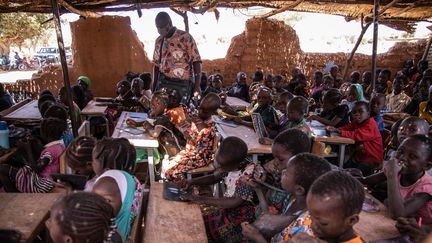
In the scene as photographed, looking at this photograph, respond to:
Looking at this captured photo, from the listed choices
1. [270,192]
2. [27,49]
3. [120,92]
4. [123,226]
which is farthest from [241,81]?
[27,49]

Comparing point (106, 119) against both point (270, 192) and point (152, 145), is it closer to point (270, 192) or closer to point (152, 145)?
point (152, 145)

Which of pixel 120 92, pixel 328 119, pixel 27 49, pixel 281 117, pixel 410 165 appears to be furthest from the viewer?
pixel 27 49

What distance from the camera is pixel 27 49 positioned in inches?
1059

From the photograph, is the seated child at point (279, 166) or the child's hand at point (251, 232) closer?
the child's hand at point (251, 232)

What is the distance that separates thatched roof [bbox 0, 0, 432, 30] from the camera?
6.40m

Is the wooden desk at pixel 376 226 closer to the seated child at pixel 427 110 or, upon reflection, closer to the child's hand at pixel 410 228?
the child's hand at pixel 410 228

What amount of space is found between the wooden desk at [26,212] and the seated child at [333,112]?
3495 mm

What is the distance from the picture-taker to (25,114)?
5.20m

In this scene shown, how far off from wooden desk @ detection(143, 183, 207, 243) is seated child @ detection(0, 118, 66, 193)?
774 mm

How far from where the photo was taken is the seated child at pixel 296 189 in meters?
1.98

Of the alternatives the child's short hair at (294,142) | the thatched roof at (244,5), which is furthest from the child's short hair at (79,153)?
the thatched roof at (244,5)

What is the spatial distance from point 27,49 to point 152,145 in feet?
88.4

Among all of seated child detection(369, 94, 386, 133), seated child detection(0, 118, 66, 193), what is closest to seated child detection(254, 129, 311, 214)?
seated child detection(0, 118, 66, 193)

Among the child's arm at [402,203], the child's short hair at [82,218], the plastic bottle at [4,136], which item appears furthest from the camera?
the plastic bottle at [4,136]
